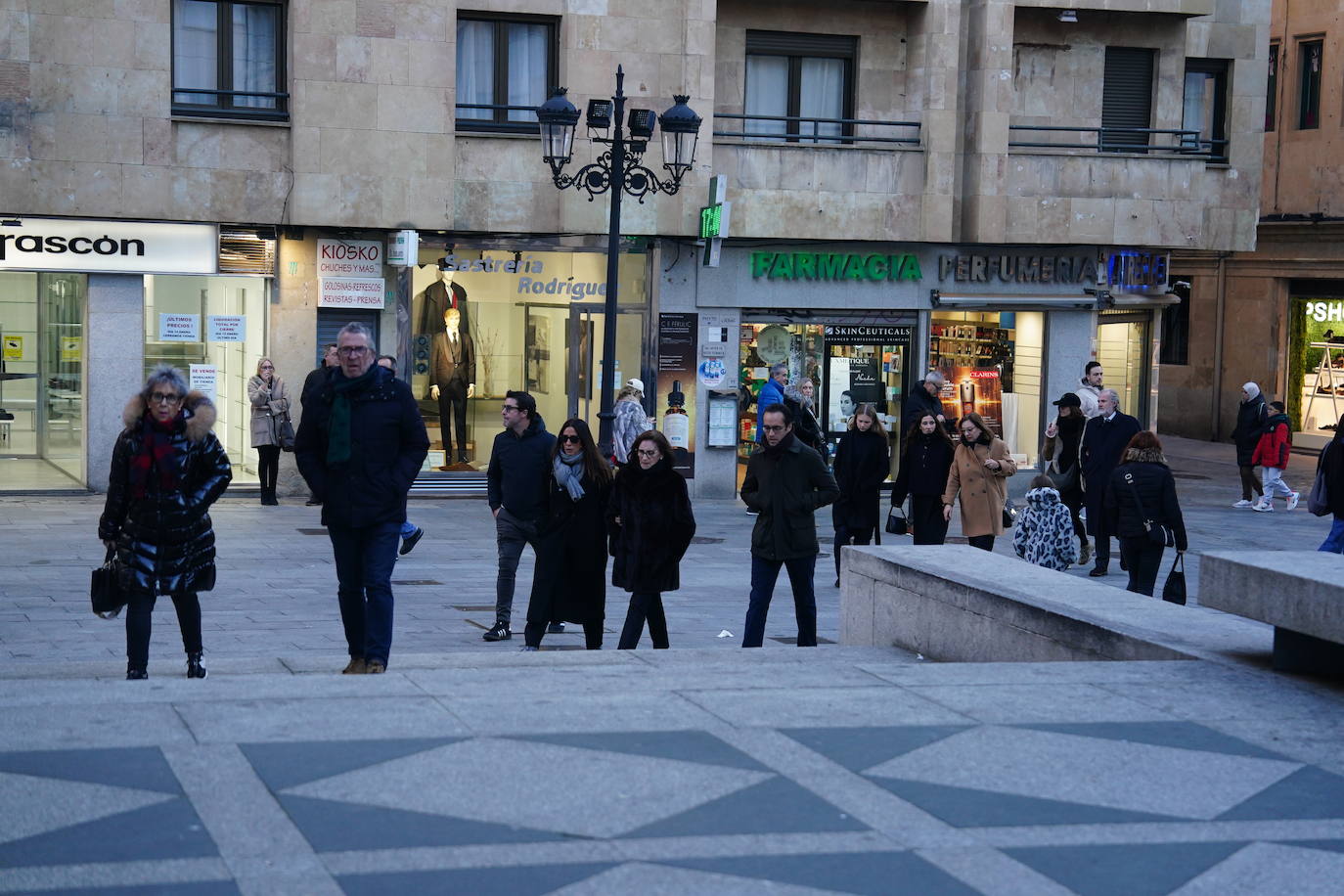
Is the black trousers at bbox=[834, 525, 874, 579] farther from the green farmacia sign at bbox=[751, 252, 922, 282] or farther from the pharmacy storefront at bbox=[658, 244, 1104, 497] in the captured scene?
the green farmacia sign at bbox=[751, 252, 922, 282]

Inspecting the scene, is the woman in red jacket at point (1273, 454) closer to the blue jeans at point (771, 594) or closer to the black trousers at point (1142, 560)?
the black trousers at point (1142, 560)

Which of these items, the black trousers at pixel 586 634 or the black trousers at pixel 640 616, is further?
the black trousers at pixel 586 634

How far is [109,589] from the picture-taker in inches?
344

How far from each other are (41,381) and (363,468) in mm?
13955

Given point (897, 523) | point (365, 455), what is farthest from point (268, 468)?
point (365, 455)

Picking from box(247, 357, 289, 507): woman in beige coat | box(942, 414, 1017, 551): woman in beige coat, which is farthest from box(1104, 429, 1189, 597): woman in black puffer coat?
Answer: box(247, 357, 289, 507): woman in beige coat

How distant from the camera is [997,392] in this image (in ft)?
81.7

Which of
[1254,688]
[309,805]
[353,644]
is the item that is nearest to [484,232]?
[353,644]

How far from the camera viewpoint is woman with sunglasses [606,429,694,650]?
1080cm

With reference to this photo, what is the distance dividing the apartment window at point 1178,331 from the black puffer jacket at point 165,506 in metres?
29.3

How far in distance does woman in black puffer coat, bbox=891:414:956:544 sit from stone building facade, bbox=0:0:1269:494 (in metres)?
7.75

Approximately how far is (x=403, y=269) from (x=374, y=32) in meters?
2.78

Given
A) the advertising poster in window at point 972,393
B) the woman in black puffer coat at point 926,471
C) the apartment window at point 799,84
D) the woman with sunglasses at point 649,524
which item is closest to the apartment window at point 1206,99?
the advertising poster in window at point 972,393

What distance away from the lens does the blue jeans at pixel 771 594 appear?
11242 mm
